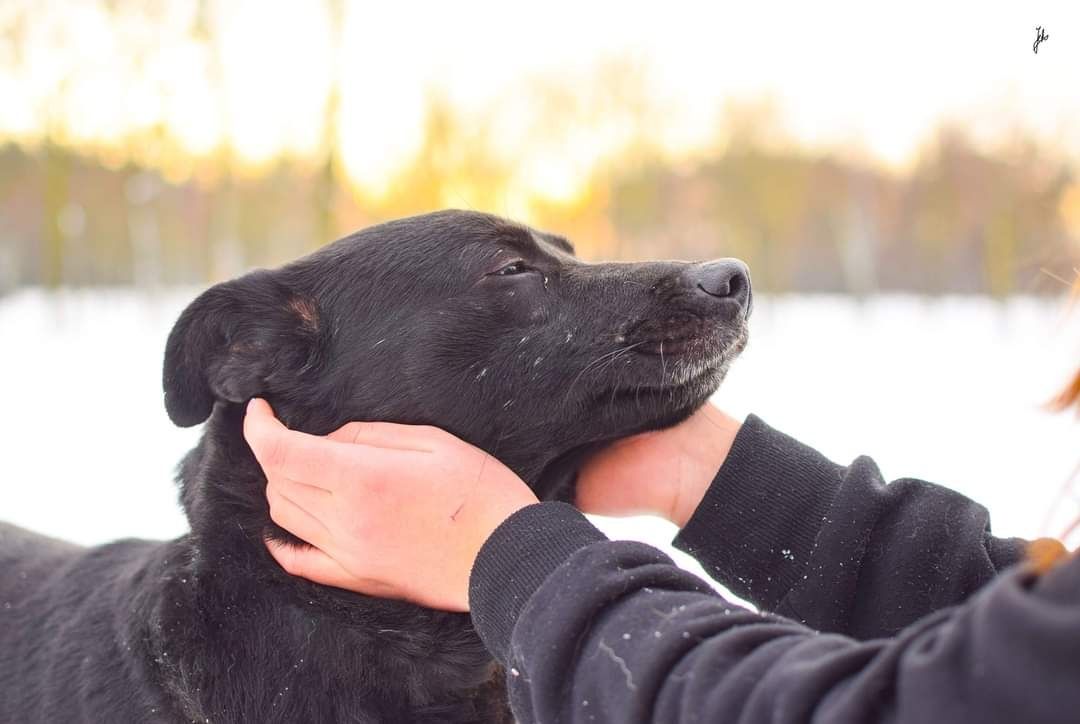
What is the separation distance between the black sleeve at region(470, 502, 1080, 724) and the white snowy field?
182 mm

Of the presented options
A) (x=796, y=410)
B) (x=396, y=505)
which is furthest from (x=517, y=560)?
(x=796, y=410)

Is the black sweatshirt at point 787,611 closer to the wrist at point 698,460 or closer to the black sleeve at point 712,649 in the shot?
the black sleeve at point 712,649

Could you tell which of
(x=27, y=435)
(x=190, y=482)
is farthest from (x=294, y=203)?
(x=190, y=482)

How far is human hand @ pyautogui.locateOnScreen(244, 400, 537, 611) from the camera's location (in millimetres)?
1834

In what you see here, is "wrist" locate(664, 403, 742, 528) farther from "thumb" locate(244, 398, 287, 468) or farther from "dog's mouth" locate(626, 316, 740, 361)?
"thumb" locate(244, 398, 287, 468)

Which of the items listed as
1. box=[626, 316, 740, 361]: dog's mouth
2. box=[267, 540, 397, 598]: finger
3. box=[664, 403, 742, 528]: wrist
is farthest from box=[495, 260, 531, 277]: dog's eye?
box=[267, 540, 397, 598]: finger

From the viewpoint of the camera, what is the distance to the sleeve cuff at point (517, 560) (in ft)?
4.95

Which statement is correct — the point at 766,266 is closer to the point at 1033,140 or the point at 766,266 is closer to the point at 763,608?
the point at 1033,140

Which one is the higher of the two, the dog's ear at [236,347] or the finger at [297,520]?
the dog's ear at [236,347]

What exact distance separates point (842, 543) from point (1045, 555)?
1124mm

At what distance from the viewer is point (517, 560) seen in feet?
5.10

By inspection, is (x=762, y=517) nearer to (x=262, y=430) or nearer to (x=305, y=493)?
(x=305, y=493)

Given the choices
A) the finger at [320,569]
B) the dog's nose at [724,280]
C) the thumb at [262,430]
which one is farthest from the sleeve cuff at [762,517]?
the thumb at [262,430]

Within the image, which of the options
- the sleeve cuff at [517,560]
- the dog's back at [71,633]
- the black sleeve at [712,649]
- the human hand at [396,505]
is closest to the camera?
the black sleeve at [712,649]
